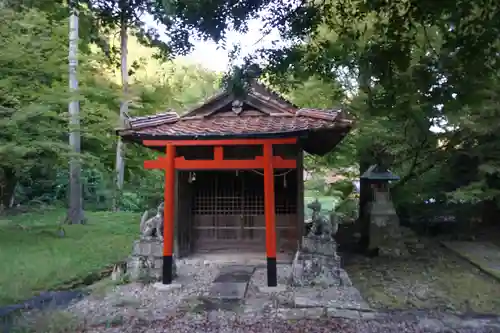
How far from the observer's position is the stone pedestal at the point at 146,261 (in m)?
8.34

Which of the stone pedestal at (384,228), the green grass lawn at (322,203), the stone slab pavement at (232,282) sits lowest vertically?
the stone slab pavement at (232,282)

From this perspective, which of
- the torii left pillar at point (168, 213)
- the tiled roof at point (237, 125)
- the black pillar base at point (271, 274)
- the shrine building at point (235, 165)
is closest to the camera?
the black pillar base at point (271, 274)

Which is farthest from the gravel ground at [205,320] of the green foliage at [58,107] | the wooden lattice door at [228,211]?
the wooden lattice door at [228,211]

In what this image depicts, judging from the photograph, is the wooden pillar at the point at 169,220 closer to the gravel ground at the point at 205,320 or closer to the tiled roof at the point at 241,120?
the tiled roof at the point at 241,120

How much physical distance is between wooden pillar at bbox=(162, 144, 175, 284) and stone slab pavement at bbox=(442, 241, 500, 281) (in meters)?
6.43

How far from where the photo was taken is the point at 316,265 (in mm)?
8094

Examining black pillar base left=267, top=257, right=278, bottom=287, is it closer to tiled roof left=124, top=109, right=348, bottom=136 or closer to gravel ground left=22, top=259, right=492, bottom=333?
gravel ground left=22, top=259, right=492, bottom=333

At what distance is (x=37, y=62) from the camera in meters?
11.2

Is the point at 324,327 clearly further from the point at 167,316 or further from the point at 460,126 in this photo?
the point at 460,126

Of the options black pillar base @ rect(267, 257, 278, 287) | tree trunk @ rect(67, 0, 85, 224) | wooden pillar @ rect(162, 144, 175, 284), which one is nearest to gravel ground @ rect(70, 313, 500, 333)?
black pillar base @ rect(267, 257, 278, 287)

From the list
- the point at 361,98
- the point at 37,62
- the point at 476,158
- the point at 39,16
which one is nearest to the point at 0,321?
the point at 37,62

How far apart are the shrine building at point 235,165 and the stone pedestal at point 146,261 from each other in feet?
1.35

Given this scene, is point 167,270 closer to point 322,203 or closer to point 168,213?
point 168,213

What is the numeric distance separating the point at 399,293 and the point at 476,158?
721 cm
